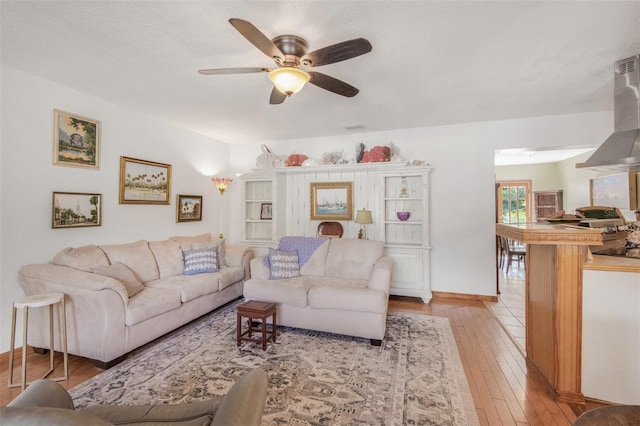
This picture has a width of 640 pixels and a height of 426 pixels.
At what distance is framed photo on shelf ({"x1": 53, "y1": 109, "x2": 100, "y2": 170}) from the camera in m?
2.92

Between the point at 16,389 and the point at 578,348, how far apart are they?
412cm

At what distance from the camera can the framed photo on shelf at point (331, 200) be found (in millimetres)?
4832

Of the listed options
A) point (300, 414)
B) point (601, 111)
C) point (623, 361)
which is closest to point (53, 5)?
point (300, 414)

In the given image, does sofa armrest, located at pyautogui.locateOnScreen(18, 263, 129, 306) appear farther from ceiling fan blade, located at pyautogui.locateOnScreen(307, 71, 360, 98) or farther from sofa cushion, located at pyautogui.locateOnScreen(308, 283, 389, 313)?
ceiling fan blade, located at pyautogui.locateOnScreen(307, 71, 360, 98)

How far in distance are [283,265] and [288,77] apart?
2.29m

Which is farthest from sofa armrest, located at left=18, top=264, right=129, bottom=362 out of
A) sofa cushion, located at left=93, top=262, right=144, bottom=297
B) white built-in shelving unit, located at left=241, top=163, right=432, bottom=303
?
white built-in shelving unit, located at left=241, top=163, right=432, bottom=303

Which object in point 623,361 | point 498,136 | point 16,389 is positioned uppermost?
point 498,136

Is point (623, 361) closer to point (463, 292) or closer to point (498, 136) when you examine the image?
point (463, 292)

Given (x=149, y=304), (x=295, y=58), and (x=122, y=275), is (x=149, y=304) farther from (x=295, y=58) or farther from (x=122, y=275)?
(x=295, y=58)

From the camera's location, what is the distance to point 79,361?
257 cm

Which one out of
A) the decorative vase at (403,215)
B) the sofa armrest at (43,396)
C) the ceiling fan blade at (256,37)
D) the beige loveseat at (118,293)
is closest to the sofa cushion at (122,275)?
the beige loveseat at (118,293)

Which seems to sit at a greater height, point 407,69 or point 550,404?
point 407,69

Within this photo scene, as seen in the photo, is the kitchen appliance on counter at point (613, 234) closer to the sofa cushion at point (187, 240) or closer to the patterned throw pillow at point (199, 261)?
the patterned throw pillow at point (199, 261)

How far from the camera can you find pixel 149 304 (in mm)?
2676
